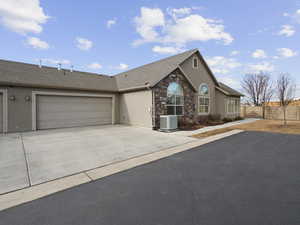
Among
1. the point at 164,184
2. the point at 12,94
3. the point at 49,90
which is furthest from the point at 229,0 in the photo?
the point at 12,94

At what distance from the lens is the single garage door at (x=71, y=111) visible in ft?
35.5

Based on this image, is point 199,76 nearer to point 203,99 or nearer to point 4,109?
point 203,99

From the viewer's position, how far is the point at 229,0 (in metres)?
10.1

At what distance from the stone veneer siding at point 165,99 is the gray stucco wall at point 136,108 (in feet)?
1.46

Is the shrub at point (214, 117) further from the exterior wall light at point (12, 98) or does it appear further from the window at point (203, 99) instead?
the exterior wall light at point (12, 98)

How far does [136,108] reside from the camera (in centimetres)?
1239

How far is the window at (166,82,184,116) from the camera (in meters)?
12.0

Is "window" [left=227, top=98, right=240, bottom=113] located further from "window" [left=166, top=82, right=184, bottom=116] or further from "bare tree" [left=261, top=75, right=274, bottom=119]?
"bare tree" [left=261, top=75, right=274, bottom=119]

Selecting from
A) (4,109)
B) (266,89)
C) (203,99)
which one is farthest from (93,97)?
(266,89)

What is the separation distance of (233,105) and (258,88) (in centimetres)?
1503

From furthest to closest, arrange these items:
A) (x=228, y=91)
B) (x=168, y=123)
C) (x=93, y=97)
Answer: (x=228, y=91) < (x=93, y=97) < (x=168, y=123)

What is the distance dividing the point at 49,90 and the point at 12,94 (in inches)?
80.5

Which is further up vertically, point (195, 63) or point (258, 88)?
point (195, 63)

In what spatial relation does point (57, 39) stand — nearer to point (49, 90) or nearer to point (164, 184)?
point (49, 90)
